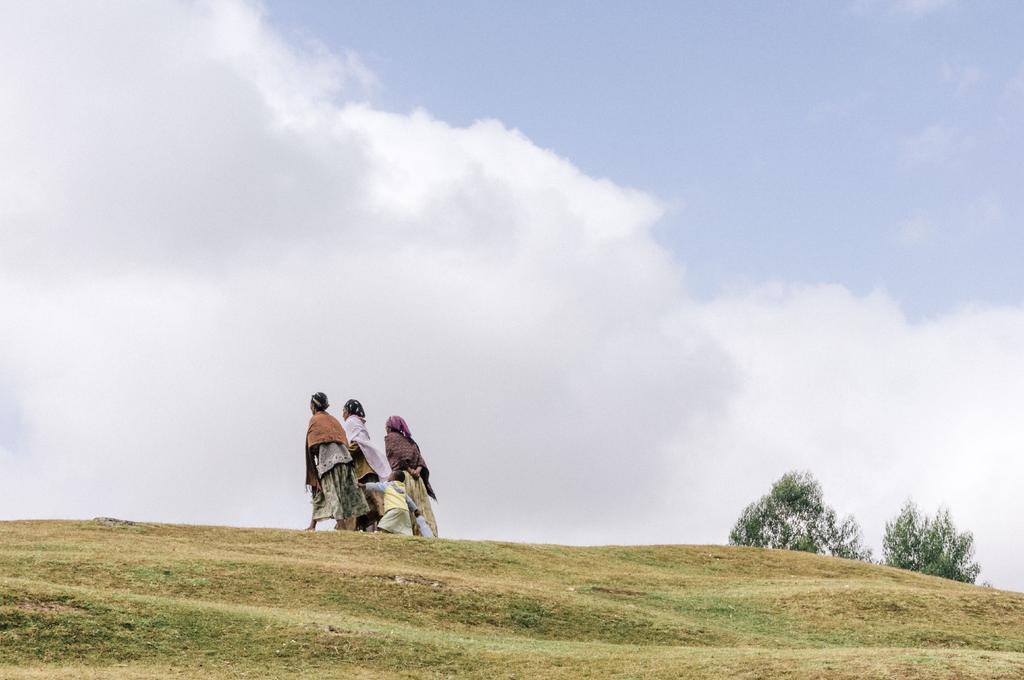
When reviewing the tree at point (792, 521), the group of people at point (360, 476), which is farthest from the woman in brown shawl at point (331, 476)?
the tree at point (792, 521)

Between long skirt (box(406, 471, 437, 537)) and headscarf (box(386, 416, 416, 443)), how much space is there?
3.81ft

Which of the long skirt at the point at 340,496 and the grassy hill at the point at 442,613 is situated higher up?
the long skirt at the point at 340,496

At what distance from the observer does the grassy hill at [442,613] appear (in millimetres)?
20219

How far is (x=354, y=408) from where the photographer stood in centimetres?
3722

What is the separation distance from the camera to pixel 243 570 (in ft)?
87.0

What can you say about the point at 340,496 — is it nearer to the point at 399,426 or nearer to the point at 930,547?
the point at 399,426

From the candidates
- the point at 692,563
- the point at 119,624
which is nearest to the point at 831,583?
the point at 692,563

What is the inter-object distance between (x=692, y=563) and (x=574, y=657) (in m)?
16.9

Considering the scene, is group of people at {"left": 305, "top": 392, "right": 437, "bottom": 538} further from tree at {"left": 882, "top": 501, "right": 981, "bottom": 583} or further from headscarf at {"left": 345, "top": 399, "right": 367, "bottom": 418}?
tree at {"left": 882, "top": 501, "right": 981, "bottom": 583}

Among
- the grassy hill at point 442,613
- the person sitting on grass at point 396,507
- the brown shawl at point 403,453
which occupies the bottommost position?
the grassy hill at point 442,613

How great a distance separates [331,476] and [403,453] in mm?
2374

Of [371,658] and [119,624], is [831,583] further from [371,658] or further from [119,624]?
[119,624]

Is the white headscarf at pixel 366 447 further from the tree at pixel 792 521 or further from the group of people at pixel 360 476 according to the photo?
the tree at pixel 792 521

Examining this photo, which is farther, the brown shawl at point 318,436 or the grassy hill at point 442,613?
the brown shawl at point 318,436
